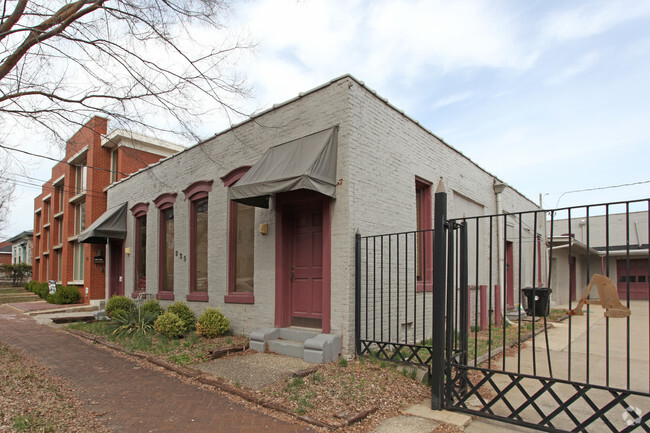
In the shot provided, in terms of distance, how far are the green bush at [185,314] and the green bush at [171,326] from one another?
A: 9.6 inches

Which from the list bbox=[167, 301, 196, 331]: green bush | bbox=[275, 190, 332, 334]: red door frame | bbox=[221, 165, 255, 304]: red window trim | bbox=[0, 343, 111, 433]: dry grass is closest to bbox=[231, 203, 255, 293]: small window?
bbox=[221, 165, 255, 304]: red window trim

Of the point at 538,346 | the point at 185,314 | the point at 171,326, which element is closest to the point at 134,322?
the point at 185,314

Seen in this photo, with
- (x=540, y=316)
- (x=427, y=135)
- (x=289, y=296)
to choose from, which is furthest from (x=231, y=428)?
(x=540, y=316)

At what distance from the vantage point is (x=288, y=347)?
277 inches

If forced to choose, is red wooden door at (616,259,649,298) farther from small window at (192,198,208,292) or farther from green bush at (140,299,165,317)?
green bush at (140,299,165,317)

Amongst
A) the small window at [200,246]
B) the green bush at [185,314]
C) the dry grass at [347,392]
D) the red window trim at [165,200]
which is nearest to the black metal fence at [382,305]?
the dry grass at [347,392]

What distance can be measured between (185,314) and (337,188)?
4769mm

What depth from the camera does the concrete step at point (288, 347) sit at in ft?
22.5

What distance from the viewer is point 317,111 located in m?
7.41

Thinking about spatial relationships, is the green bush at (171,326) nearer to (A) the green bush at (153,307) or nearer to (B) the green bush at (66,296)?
(A) the green bush at (153,307)

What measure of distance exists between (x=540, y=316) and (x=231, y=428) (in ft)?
36.9

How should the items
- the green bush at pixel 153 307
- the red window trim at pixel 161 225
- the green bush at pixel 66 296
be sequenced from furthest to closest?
the green bush at pixel 66 296, the red window trim at pixel 161 225, the green bush at pixel 153 307

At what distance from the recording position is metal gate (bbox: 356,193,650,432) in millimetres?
4137

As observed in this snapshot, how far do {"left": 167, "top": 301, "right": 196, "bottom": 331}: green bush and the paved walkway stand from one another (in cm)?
155
